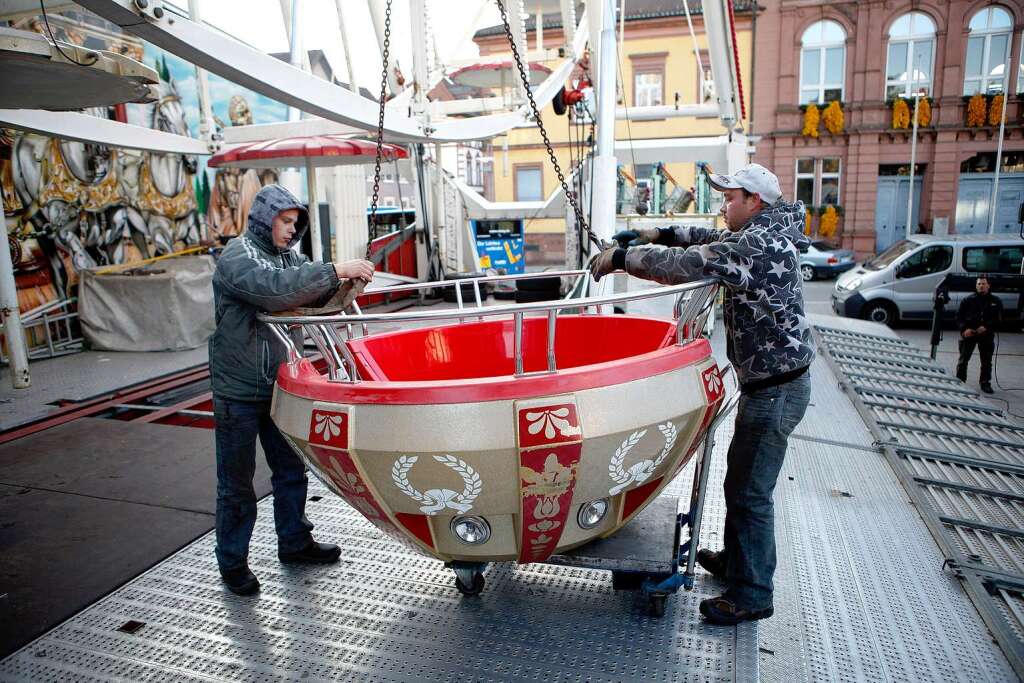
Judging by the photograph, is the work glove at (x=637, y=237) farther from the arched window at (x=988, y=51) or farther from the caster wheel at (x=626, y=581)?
the arched window at (x=988, y=51)

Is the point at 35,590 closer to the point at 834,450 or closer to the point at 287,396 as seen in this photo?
the point at 287,396

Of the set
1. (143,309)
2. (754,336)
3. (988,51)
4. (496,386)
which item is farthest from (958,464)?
(988,51)

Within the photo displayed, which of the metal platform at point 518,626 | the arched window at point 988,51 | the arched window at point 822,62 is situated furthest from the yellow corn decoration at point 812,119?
the metal platform at point 518,626

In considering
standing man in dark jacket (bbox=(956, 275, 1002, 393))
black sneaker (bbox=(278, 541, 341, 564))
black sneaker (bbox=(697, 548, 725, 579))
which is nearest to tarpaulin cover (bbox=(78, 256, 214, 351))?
black sneaker (bbox=(278, 541, 341, 564))

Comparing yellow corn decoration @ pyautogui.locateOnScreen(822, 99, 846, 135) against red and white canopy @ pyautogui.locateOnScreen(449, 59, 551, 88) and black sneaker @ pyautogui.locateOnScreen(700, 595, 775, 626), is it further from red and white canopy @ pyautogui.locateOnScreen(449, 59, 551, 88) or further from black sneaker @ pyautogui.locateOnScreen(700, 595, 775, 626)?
black sneaker @ pyautogui.locateOnScreen(700, 595, 775, 626)

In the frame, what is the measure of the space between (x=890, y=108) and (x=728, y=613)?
23.5m

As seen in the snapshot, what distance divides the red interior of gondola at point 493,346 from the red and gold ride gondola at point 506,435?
0.71m

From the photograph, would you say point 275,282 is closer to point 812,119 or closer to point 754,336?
point 754,336

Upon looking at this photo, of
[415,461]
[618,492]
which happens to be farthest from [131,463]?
[618,492]

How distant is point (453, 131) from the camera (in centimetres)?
827

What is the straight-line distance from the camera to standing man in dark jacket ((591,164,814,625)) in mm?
2348

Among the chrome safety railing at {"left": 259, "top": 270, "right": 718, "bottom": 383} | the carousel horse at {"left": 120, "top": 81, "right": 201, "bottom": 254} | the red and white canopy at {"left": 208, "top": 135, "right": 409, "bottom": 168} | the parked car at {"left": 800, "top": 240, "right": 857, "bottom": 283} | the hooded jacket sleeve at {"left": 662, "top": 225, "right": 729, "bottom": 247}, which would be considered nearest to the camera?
the chrome safety railing at {"left": 259, "top": 270, "right": 718, "bottom": 383}

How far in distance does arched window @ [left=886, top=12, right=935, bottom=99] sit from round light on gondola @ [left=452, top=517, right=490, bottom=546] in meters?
24.2

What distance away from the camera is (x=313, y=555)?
10.2 feet
